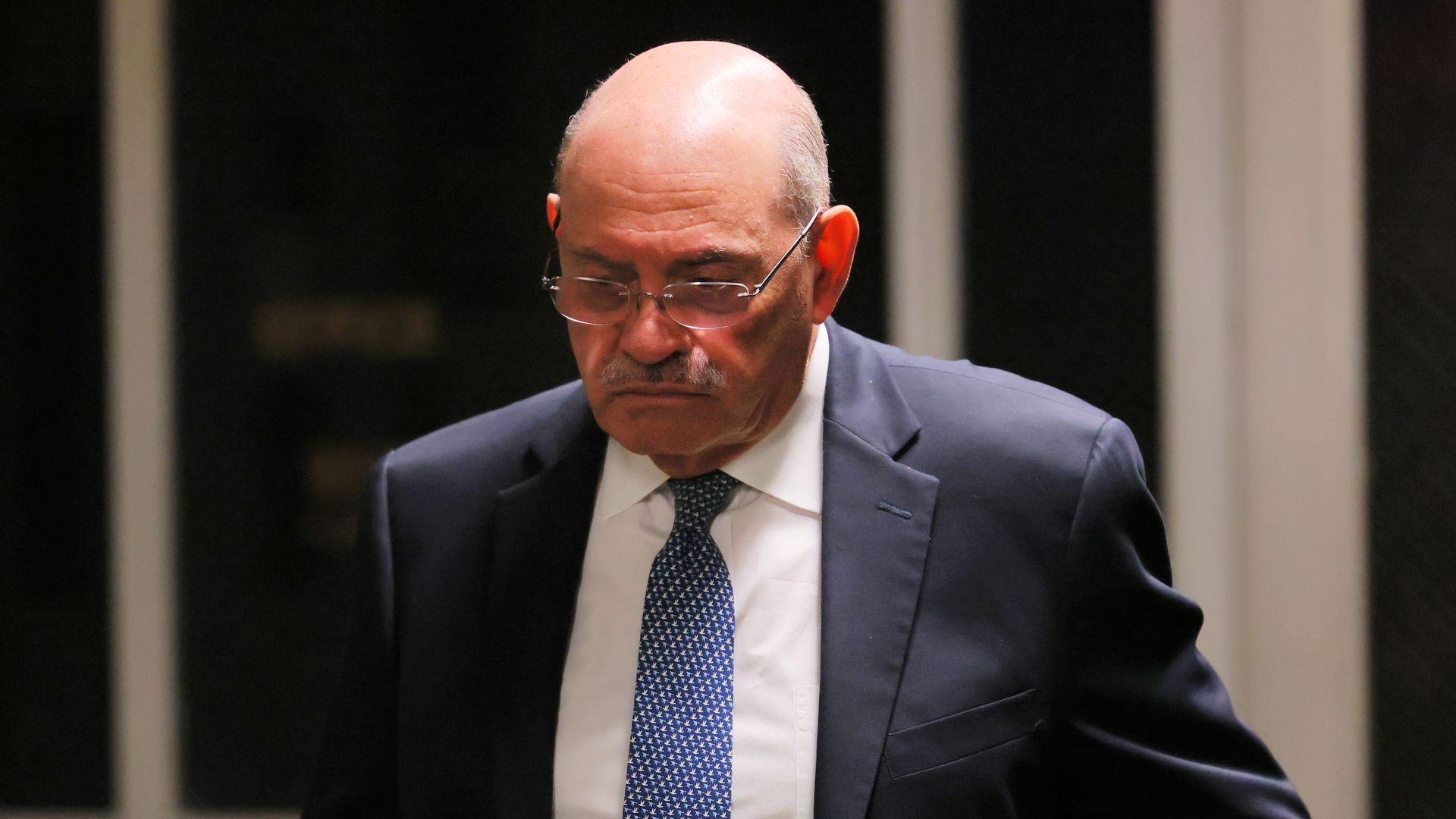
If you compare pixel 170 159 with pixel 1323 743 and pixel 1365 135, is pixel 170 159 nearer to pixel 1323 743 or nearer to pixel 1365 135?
pixel 1365 135

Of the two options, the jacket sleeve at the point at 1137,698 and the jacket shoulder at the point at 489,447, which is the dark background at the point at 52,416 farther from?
the jacket sleeve at the point at 1137,698

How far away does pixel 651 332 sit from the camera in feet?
3.60

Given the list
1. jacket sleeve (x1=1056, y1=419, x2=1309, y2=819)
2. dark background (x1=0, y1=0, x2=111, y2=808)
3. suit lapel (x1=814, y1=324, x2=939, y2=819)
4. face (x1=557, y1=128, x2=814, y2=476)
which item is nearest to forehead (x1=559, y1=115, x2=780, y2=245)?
face (x1=557, y1=128, x2=814, y2=476)

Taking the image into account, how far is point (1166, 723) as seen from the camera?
112cm

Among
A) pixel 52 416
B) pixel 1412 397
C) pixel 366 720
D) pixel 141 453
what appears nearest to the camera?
pixel 366 720

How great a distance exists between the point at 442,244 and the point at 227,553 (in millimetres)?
836

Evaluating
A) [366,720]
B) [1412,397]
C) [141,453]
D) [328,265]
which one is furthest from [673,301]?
[141,453]

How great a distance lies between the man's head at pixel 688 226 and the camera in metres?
1.10

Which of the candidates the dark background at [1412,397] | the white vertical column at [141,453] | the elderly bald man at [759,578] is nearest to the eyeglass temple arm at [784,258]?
the elderly bald man at [759,578]

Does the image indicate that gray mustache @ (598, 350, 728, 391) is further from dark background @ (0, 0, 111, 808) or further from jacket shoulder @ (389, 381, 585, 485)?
dark background @ (0, 0, 111, 808)

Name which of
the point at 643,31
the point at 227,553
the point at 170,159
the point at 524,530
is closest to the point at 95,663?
the point at 227,553

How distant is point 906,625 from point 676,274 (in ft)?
1.17

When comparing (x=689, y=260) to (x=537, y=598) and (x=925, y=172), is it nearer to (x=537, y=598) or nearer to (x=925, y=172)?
(x=537, y=598)

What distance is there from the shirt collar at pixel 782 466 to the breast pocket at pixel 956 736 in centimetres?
22
